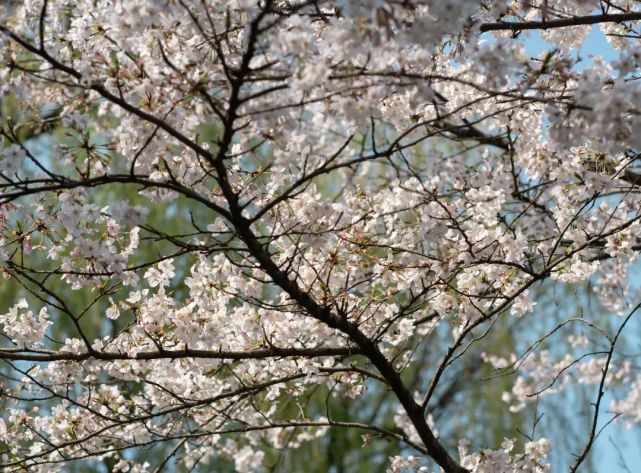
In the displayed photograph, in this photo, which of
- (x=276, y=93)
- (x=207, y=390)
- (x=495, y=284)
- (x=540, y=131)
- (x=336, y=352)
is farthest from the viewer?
(x=540, y=131)

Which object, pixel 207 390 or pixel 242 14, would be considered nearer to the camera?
pixel 242 14

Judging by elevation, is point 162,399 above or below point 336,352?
above

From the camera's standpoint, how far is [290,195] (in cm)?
277

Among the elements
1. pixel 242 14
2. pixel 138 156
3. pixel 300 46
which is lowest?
pixel 300 46

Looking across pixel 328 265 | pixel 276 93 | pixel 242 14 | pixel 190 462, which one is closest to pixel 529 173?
pixel 328 265

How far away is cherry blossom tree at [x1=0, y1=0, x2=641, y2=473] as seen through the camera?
90.7 inches

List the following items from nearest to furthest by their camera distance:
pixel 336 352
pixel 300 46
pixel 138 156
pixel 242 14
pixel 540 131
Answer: pixel 300 46 → pixel 138 156 → pixel 242 14 → pixel 336 352 → pixel 540 131

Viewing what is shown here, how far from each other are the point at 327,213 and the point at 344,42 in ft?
3.21

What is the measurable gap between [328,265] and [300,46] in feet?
4.46

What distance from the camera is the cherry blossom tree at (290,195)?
230 centimetres

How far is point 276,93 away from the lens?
2.28 m

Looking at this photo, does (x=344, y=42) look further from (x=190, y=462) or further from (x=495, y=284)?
(x=190, y=462)

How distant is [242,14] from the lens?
2.97m

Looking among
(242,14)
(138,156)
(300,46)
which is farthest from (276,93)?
(242,14)
